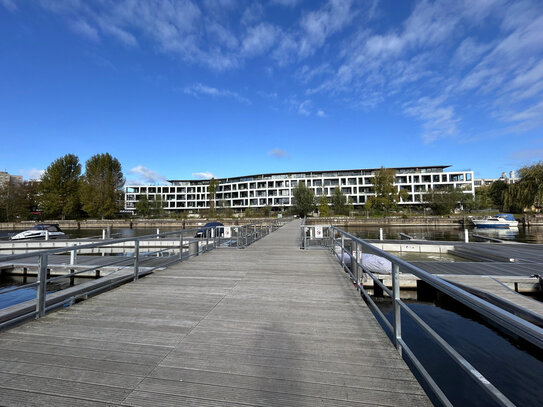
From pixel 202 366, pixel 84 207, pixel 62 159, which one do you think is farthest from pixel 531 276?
pixel 62 159

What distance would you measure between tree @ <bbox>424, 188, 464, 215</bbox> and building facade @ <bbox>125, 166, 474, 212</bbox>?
21.8ft

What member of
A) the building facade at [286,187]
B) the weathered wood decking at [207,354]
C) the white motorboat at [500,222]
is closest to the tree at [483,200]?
the building facade at [286,187]

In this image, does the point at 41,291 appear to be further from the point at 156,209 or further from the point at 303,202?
the point at 156,209

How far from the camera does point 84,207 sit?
60562 millimetres

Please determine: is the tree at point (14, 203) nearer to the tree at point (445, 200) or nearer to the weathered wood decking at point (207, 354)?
the weathered wood decking at point (207, 354)

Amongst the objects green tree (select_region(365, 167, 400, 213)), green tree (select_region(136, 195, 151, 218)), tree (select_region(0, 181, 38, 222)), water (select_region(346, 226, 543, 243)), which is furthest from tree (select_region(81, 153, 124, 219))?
green tree (select_region(365, 167, 400, 213))

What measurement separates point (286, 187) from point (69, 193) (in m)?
53.5

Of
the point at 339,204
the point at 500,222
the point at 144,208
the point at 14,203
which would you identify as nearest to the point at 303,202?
the point at 339,204

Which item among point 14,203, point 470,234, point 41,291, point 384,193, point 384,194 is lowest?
point 470,234

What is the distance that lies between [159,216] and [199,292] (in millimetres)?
68770

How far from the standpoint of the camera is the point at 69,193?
62.7 meters

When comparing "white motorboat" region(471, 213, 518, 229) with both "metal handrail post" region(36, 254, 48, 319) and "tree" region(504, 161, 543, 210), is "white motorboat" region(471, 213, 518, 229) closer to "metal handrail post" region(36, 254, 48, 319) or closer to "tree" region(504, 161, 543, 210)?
"tree" region(504, 161, 543, 210)

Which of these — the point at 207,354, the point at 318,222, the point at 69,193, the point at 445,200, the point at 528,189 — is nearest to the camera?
the point at 207,354

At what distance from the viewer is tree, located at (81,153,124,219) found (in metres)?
61.2
